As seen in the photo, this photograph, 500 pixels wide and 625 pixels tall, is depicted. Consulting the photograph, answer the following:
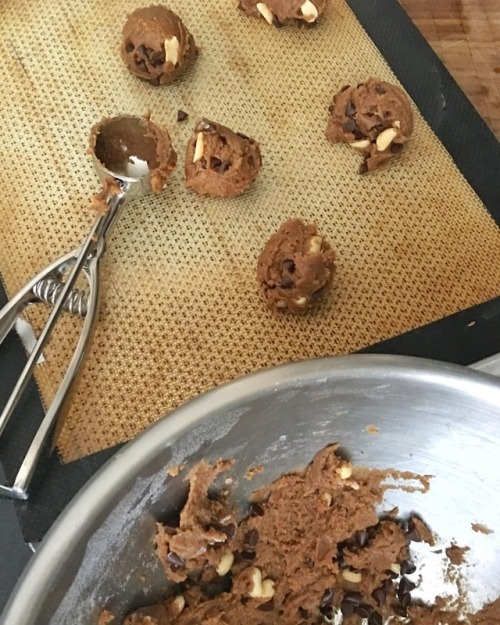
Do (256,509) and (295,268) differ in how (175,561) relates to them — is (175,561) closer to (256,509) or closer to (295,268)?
(256,509)

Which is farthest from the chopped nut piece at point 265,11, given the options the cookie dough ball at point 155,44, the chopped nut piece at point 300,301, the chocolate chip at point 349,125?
the chopped nut piece at point 300,301

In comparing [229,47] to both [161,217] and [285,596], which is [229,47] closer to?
[161,217]

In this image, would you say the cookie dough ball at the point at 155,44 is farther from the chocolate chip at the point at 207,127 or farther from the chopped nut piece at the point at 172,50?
the chocolate chip at the point at 207,127

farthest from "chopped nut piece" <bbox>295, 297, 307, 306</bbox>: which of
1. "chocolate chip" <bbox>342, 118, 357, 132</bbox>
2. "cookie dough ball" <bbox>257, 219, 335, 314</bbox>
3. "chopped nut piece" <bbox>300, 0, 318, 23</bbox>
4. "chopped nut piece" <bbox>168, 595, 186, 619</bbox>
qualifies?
"chopped nut piece" <bbox>300, 0, 318, 23</bbox>

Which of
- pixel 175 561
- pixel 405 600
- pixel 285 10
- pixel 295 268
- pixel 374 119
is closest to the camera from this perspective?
pixel 175 561

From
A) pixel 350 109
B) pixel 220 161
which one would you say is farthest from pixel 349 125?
pixel 220 161

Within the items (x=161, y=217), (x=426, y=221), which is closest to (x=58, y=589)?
(x=161, y=217)
